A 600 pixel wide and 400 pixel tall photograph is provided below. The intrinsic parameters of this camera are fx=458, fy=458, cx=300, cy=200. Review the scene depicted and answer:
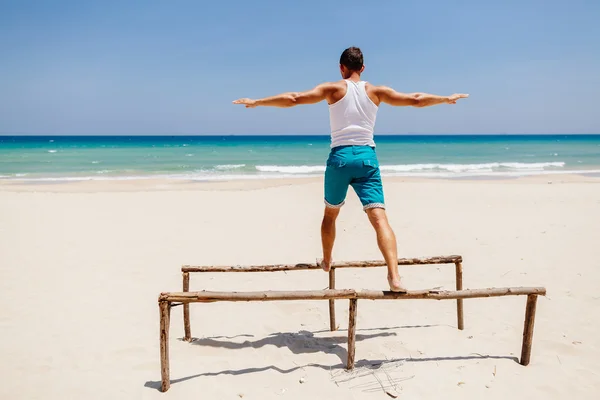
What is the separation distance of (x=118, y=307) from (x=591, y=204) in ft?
39.6

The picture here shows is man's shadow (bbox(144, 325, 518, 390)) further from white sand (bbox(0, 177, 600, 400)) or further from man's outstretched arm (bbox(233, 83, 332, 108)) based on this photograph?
man's outstretched arm (bbox(233, 83, 332, 108))

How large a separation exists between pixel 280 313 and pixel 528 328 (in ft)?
8.96

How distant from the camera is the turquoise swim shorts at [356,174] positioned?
3.76 metres

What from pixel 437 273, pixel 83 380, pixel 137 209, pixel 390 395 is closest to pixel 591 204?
pixel 437 273

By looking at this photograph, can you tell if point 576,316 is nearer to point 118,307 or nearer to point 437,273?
point 437,273

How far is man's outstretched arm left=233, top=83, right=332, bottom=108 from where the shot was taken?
11.5ft

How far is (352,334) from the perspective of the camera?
3.87 metres

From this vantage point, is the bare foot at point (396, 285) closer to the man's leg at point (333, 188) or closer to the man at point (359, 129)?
the man at point (359, 129)

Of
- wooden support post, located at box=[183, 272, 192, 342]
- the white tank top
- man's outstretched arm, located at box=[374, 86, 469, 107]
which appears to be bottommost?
wooden support post, located at box=[183, 272, 192, 342]

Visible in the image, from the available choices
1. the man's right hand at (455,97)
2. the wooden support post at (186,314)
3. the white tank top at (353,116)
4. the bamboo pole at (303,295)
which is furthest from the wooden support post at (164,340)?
the man's right hand at (455,97)

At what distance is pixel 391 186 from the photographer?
17.2 m

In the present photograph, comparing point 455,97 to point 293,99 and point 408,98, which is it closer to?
point 408,98

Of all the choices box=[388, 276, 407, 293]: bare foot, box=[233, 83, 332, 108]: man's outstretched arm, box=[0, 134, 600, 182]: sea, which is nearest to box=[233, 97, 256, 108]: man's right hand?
box=[233, 83, 332, 108]: man's outstretched arm

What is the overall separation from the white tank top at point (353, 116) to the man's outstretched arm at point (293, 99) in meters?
0.15
